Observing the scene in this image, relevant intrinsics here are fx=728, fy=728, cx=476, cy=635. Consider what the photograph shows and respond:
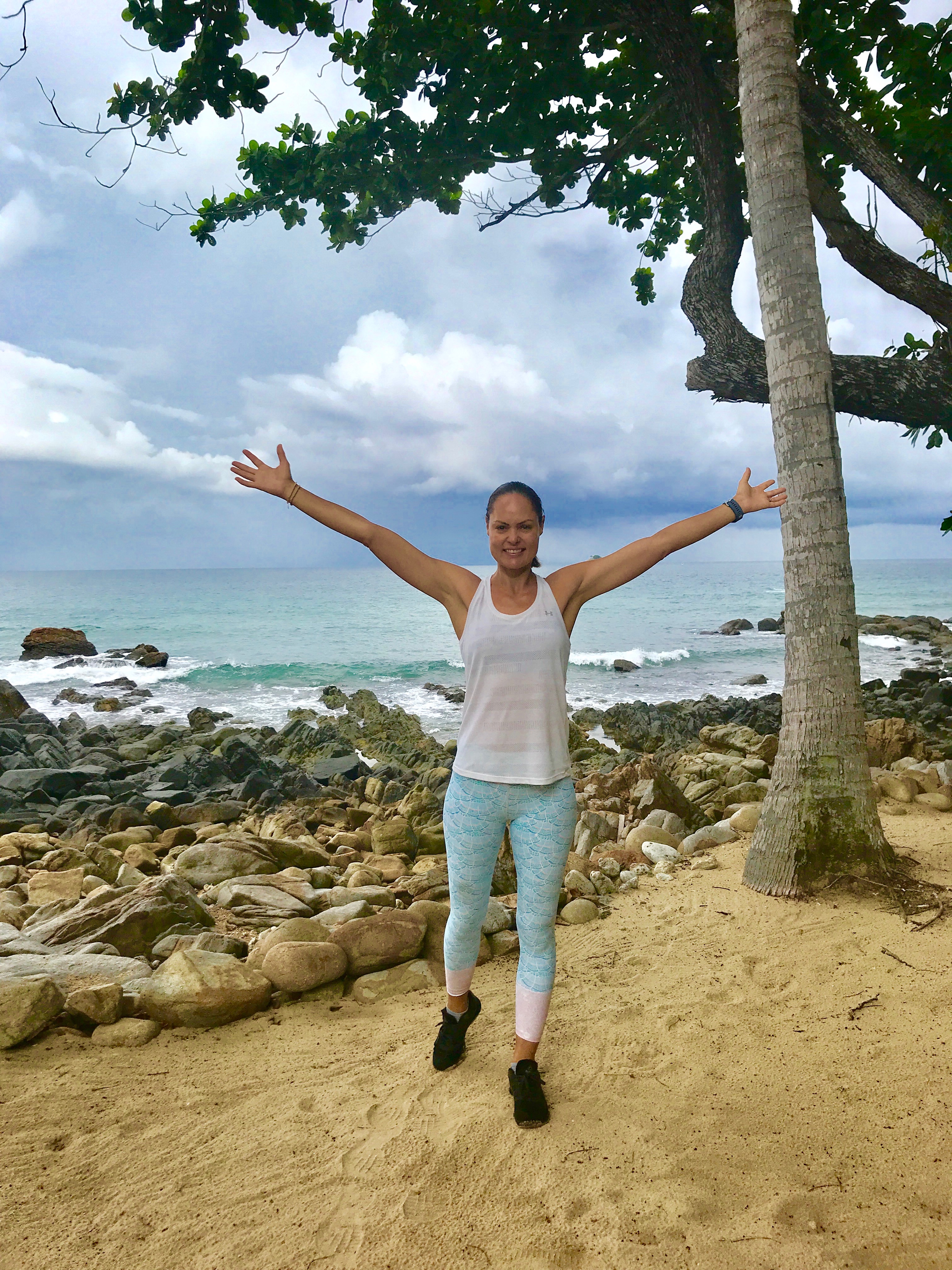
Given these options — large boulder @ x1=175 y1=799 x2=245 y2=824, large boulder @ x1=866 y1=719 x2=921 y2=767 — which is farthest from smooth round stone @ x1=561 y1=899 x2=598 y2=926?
large boulder @ x1=866 y1=719 x2=921 y2=767

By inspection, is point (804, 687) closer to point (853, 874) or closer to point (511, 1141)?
point (853, 874)

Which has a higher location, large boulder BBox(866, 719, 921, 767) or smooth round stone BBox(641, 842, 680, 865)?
large boulder BBox(866, 719, 921, 767)

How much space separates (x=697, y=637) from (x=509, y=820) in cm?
2915

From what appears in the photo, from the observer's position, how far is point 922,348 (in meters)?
8.56

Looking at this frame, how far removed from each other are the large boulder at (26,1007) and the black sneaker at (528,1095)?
83.6 inches

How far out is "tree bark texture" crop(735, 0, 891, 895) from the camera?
4.65 m

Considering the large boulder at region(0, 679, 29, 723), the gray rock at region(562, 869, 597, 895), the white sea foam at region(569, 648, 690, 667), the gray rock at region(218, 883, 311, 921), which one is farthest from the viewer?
the white sea foam at region(569, 648, 690, 667)

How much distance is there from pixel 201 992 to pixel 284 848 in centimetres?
252

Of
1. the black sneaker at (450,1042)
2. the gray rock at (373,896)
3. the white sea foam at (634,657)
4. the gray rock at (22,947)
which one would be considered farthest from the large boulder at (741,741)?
the white sea foam at (634,657)

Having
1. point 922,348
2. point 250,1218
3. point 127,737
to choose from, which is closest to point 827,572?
point 250,1218

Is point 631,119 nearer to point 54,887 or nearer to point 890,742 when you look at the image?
point 890,742

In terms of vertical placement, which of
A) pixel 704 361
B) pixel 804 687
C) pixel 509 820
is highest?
pixel 704 361

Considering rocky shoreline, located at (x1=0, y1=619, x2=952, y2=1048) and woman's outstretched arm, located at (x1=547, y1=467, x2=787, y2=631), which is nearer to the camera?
Answer: woman's outstretched arm, located at (x1=547, y1=467, x2=787, y2=631)

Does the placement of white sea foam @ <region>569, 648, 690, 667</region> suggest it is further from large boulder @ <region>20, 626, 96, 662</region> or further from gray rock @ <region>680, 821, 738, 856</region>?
large boulder @ <region>20, 626, 96, 662</region>
